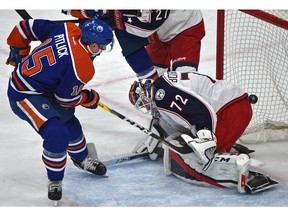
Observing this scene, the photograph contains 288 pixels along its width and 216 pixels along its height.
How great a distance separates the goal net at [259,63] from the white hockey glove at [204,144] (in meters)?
0.56

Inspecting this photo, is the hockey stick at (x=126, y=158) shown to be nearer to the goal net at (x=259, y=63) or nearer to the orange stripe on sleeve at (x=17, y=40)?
the goal net at (x=259, y=63)

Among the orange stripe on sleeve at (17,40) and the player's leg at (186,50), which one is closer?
the orange stripe on sleeve at (17,40)

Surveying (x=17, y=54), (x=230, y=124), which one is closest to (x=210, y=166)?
(x=230, y=124)

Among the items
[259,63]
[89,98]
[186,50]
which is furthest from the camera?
[259,63]

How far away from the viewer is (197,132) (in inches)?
142

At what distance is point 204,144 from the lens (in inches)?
141

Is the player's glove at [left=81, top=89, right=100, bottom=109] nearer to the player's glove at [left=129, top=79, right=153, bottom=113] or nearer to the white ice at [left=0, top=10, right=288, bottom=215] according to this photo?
the player's glove at [left=129, top=79, right=153, bottom=113]

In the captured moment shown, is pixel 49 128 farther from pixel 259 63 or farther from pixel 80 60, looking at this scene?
pixel 259 63

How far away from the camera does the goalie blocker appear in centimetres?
358

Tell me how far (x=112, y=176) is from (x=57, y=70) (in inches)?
22.6

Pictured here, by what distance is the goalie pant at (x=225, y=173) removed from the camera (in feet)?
11.8

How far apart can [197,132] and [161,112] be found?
22 cm

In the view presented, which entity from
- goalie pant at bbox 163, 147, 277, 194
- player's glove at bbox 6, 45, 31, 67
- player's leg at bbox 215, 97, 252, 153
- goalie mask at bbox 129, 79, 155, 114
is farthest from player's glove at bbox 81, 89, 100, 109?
player's leg at bbox 215, 97, 252, 153

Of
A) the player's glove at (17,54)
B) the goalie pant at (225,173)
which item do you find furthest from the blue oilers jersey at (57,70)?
the goalie pant at (225,173)
